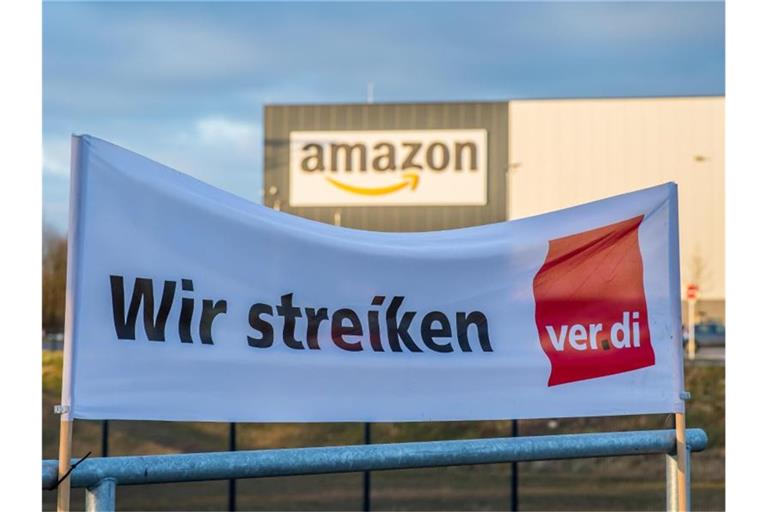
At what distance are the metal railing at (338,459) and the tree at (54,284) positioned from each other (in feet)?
137

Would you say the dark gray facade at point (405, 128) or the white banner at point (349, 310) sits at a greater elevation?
the dark gray facade at point (405, 128)

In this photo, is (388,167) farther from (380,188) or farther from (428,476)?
(428,476)

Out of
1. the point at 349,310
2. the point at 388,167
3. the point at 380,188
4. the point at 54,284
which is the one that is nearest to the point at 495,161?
the point at 388,167

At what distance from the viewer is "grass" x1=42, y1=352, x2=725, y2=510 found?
1576 cm

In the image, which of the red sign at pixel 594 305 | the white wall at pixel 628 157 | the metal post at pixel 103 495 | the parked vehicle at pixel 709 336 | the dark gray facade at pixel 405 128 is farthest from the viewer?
the dark gray facade at pixel 405 128

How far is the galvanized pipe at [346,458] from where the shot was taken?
324cm

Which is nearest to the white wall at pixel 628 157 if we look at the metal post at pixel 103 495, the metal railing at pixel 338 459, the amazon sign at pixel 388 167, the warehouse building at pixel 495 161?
the warehouse building at pixel 495 161

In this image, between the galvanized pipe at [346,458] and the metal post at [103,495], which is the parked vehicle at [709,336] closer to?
the galvanized pipe at [346,458]

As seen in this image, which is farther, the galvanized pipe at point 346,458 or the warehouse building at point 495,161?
the warehouse building at point 495,161

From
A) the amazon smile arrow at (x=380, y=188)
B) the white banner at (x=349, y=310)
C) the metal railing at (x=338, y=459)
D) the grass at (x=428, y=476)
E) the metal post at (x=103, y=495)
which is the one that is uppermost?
the amazon smile arrow at (x=380, y=188)

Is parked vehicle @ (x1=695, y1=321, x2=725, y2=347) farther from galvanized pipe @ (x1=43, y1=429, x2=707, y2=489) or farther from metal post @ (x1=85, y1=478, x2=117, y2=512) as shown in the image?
metal post @ (x1=85, y1=478, x2=117, y2=512)

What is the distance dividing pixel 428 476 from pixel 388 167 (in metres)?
35.3

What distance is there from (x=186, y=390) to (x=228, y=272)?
429mm
